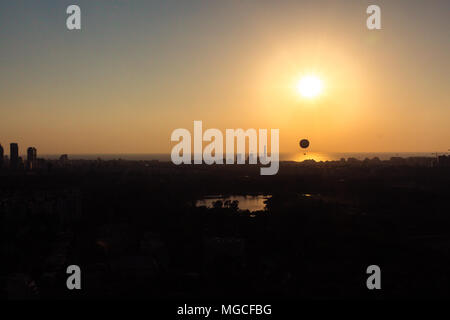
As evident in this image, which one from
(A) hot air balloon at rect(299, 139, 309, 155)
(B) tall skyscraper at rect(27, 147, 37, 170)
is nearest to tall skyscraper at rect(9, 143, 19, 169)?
(B) tall skyscraper at rect(27, 147, 37, 170)

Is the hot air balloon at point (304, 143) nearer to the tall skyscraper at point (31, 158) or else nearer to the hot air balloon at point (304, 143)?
the hot air balloon at point (304, 143)

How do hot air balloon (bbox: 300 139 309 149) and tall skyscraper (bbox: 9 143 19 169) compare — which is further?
tall skyscraper (bbox: 9 143 19 169)

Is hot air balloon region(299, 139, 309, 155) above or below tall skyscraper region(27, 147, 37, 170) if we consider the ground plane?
above

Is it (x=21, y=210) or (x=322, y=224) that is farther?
A: (x=21, y=210)

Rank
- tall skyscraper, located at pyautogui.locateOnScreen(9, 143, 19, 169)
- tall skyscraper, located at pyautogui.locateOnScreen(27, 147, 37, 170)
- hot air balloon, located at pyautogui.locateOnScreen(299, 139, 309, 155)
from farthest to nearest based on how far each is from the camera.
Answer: tall skyscraper, located at pyautogui.locateOnScreen(27, 147, 37, 170)
tall skyscraper, located at pyautogui.locateOnScreen(9, 143, 19, 169)
hot air balloon, located at pyautogui.locateOnScreen(299, 139, 309, 155)

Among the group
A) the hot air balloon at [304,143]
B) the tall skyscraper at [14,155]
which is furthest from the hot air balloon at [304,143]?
the tall skyscraper at [14,155]

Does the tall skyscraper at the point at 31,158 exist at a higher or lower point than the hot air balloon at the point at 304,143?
lower

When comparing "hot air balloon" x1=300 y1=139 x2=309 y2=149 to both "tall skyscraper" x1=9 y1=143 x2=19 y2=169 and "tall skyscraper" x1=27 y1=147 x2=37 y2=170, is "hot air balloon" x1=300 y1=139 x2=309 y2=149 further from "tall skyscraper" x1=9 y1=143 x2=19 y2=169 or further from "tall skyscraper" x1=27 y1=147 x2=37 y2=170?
"tall skyscraper" x1=27 y1=147 x2=37 y2=170

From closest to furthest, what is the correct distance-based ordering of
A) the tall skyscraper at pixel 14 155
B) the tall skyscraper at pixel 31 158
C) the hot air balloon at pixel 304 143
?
the hot air balloon at pixel 304 143 < the tall skyscraper at pixel 14 155 < the tall skyscraper at pixel 31 158

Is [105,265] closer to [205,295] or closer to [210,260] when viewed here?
[210,260]

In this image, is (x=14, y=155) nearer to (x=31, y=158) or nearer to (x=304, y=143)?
(x=31, y=158)
